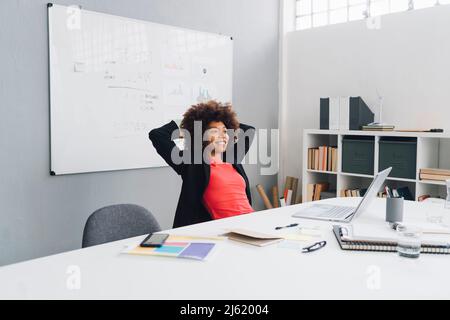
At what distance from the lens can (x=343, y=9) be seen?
478 cm

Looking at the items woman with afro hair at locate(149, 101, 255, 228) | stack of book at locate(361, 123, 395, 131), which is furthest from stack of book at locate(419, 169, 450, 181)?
woman with afro hair at locate(149, 101, 255, 228)

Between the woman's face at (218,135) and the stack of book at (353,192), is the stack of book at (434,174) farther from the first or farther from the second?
the woman's face at (218,135)

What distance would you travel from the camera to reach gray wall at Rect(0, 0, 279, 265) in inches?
115

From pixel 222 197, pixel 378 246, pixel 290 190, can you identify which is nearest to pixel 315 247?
pixel 378 246

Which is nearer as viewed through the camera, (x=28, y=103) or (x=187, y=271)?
(x=187, y=271)

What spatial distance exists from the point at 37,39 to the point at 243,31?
2164 mm

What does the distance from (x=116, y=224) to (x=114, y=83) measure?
162 cm

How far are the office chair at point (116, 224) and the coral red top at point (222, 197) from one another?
0.45m

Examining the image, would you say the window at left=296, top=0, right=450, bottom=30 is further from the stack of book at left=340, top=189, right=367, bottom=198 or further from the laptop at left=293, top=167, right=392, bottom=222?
the laptop at left=293, top=167, right=392, bottom=222

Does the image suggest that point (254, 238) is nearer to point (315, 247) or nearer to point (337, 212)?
point (315, 247)

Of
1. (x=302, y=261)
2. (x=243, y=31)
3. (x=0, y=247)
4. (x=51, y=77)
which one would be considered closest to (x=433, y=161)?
(x=243, y=31)

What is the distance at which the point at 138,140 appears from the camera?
12.0ft
